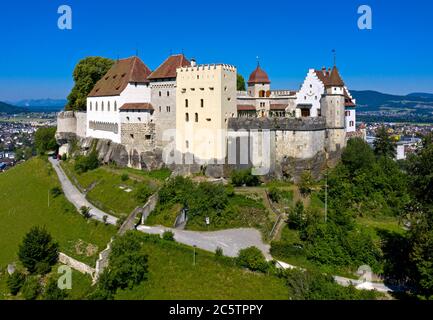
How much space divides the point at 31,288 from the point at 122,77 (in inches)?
1254

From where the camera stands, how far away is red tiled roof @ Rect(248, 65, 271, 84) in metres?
63.0

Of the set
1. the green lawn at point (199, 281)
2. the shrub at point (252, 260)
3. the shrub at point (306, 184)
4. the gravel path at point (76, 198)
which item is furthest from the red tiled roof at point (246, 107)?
the shrub at point (252, 260)

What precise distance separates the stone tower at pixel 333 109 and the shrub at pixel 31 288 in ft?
106

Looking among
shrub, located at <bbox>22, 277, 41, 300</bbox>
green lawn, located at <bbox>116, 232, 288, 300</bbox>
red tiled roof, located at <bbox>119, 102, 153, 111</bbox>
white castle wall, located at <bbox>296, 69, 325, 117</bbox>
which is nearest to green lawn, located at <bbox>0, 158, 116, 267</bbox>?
shrub, located at <bbox>22, 277, 41, 300</bbox>

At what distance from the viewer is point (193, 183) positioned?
1982 inches

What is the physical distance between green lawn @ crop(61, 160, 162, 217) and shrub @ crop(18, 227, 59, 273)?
812 cm

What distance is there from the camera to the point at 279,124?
175 feet

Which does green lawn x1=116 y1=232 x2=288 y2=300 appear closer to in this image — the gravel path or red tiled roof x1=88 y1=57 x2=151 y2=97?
the gravel path

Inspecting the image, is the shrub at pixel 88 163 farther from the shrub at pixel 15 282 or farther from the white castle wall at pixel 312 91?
the white castle wall at pixel 312 91

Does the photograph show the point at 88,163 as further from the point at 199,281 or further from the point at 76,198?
the point at 199,281

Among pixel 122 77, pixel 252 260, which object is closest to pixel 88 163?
pixel 122 77
